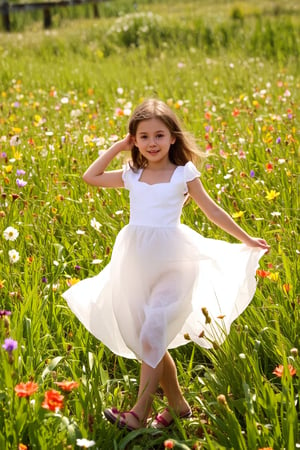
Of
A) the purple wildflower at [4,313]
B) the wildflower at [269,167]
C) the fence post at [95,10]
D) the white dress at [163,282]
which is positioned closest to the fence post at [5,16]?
the fence post at [95,10]

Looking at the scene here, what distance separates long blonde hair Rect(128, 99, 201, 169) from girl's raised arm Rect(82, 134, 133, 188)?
5cm

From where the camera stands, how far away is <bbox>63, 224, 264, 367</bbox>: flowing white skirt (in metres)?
2.44

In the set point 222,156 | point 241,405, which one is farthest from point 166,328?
point 222,156

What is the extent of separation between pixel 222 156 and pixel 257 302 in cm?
153

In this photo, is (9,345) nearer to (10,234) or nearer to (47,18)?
(10,234)

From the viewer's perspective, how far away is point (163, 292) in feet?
8.06

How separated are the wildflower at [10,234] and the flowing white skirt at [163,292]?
0.61 metres

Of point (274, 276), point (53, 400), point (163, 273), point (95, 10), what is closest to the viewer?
point (53, 400)

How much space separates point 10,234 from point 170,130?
904 mm

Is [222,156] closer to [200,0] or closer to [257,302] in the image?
[257,302]

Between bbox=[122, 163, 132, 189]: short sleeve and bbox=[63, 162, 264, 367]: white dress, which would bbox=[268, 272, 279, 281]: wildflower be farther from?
bbox=[122, 163, 132, 189]: short sleeve

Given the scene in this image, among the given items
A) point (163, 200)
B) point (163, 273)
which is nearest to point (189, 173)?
point (163, 200)

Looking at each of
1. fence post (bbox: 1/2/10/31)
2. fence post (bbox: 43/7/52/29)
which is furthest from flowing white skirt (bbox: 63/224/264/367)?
fence post (bbox: 43/7/52/29)

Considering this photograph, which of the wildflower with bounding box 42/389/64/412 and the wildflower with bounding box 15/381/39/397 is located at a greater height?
the wildflower with bounding box 15/381/39/397
